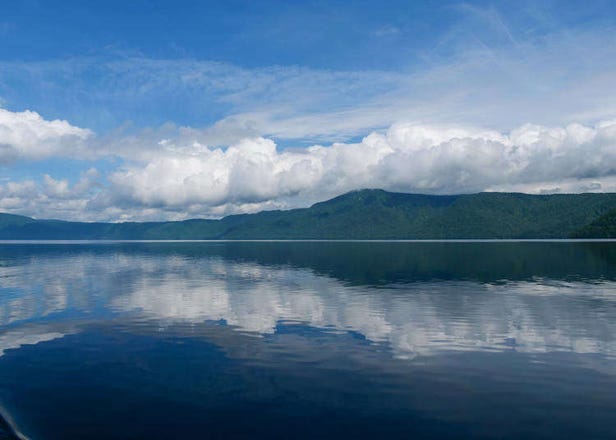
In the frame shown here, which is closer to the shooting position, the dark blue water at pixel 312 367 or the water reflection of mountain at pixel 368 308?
the dark blue water at pixel 312 367

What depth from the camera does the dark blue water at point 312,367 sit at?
24.2 m

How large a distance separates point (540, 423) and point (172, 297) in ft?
194

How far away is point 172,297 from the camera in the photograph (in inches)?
2854

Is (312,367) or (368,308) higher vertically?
(312,367)

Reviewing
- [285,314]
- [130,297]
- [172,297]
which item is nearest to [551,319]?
[285,314]

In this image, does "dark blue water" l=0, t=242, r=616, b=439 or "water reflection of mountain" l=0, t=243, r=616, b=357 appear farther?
"water reflection of mountain" l=0, t=243, r=616, b=357

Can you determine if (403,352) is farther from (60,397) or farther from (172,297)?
(172,297)

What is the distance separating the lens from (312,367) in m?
34.2

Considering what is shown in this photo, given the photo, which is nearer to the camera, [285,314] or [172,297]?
[285,314]

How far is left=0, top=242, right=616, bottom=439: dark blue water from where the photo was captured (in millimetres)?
24203

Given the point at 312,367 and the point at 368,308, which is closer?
the point at 312,367

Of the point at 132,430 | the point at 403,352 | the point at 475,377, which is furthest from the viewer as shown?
the point at 403,352

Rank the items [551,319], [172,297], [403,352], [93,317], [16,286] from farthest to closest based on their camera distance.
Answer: [16,286] < [172,297] < [93,317] < [551,319] < [403,352]

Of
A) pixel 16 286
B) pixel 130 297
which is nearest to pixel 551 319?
pixel 130 297
